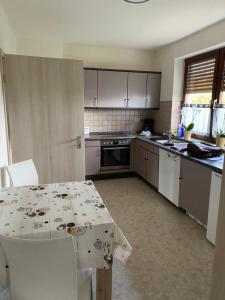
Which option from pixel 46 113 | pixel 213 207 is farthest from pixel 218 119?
pixel 46 113

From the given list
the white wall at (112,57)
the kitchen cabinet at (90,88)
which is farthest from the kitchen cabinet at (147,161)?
the white wall at (112,57)

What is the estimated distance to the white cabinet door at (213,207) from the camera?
218cm

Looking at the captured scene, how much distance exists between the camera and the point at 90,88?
3.95 meters

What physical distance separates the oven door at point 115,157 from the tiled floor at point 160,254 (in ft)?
2.73

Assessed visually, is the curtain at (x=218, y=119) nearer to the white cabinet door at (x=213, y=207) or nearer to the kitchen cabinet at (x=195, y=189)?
the kitchen cabinet at (x=195, y=189)

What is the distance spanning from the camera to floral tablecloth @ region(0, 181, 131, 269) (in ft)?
3.90

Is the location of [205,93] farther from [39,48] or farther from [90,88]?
→ [39,48]

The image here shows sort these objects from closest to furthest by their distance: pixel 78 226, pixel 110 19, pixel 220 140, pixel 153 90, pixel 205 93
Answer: pixel 78 226
pixel 110 19
pixel 220 140
pixel 205 93
pixel 153 90

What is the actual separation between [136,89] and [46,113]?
201 cm

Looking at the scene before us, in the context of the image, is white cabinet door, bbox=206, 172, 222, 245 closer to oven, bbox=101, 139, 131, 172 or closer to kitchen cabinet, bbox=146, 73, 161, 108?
oven, bbox=101, 139, 131, 172

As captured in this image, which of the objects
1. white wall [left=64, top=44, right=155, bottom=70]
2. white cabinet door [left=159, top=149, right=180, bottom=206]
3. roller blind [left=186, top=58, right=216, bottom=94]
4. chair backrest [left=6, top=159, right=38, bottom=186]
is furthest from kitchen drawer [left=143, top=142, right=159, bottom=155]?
chair backrest [left=6, top=159, right=38, bottom=186]

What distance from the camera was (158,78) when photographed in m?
4.27

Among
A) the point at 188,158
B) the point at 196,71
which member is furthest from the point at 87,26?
the point at 188,158

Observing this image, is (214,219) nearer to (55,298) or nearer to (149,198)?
(149,198)
